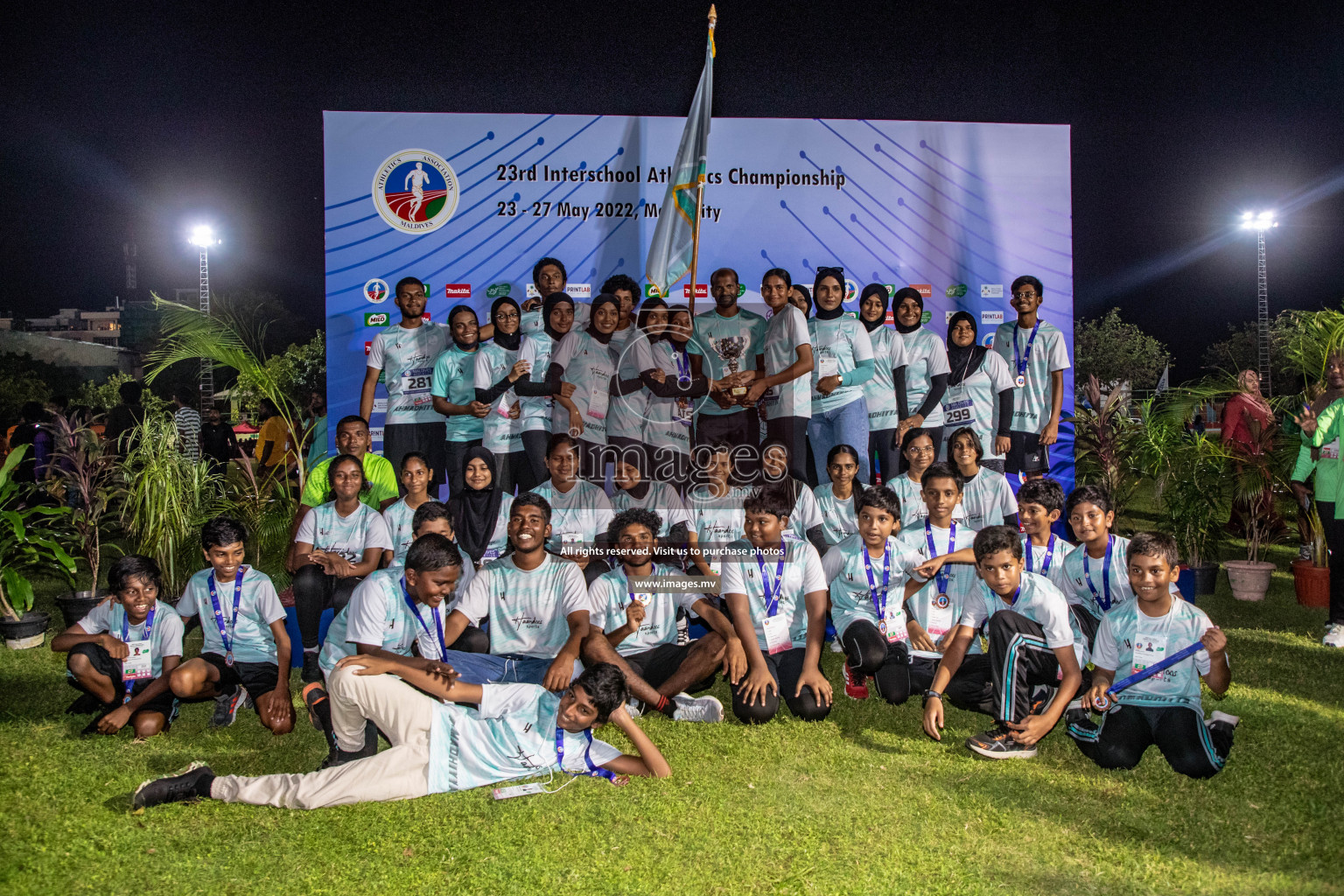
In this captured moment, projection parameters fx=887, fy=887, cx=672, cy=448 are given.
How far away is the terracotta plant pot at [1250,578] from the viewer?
711cm

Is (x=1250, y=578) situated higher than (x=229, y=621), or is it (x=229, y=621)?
(x=229, y=621)

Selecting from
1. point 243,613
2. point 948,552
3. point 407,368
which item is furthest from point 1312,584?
point 243,613

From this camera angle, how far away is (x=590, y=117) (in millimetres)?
7316

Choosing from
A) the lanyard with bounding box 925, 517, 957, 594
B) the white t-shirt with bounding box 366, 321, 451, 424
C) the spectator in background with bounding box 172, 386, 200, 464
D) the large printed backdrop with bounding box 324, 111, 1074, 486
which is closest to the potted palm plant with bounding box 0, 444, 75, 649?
the spectator in background with bounding box 172, 386, 200, 464

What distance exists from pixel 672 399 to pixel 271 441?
501 centimetres

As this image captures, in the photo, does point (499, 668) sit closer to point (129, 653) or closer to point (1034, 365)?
point (129, 653)

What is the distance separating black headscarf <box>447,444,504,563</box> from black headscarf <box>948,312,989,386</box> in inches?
146

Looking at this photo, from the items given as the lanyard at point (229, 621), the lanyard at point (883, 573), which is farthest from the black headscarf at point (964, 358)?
the lanyard at point (229, 621)

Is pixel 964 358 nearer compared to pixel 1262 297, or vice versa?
pixel 964 358

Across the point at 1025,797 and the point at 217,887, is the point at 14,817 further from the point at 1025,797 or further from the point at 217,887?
the point at 1025,797

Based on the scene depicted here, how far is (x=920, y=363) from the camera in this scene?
22.8 feet

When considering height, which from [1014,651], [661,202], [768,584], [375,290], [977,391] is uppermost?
[661,202]

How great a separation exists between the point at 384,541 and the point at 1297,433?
709 cm

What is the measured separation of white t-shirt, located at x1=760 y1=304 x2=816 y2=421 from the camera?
6.31 m
